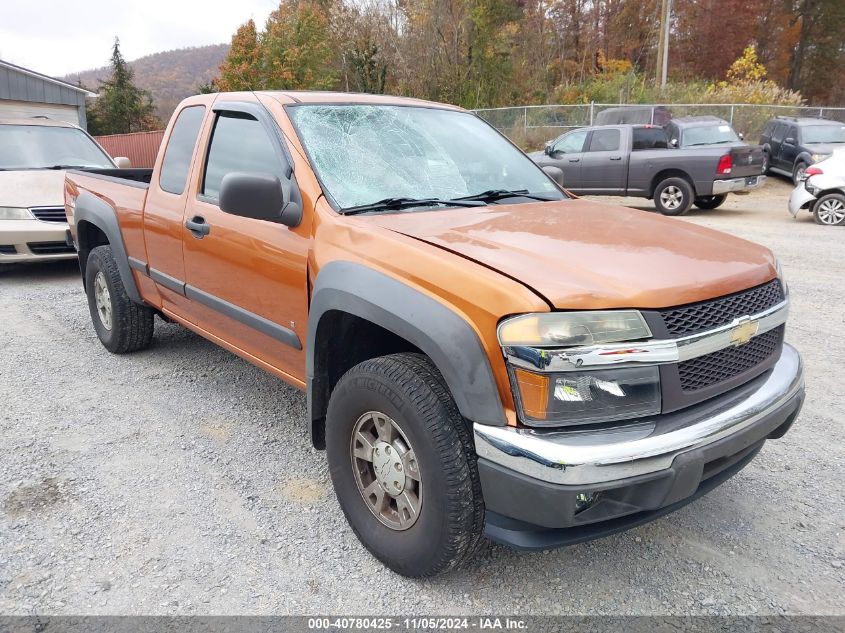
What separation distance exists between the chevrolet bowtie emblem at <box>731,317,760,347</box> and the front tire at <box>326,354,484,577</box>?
1.00 meters

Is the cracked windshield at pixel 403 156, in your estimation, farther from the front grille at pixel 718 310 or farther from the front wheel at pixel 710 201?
the front wheel at pixel 710 201

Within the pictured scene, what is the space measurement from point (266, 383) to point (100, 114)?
42.1 meters

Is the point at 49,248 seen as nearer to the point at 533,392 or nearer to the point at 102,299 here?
the point at 102,299

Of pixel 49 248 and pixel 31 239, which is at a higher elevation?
pixel 31 239

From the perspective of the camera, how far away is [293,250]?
2.90 metres

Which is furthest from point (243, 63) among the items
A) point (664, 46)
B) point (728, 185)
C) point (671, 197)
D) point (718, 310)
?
point (718, 310)

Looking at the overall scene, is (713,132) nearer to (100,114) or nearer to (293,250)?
(293,250)

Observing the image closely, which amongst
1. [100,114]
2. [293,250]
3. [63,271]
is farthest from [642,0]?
[293,250]

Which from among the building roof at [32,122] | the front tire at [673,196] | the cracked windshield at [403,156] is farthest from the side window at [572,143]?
the cracked windshield at [403,156]

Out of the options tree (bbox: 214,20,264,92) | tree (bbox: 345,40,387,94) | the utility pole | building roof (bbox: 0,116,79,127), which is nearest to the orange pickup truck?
building roof (bbox: 0,116,79,127)

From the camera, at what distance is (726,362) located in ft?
7.50

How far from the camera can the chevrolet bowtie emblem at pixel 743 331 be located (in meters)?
2.27

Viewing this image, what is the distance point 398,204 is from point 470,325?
1.03m

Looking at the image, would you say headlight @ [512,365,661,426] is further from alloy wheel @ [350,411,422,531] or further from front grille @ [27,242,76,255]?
front grille @ [27,242,76,255]
